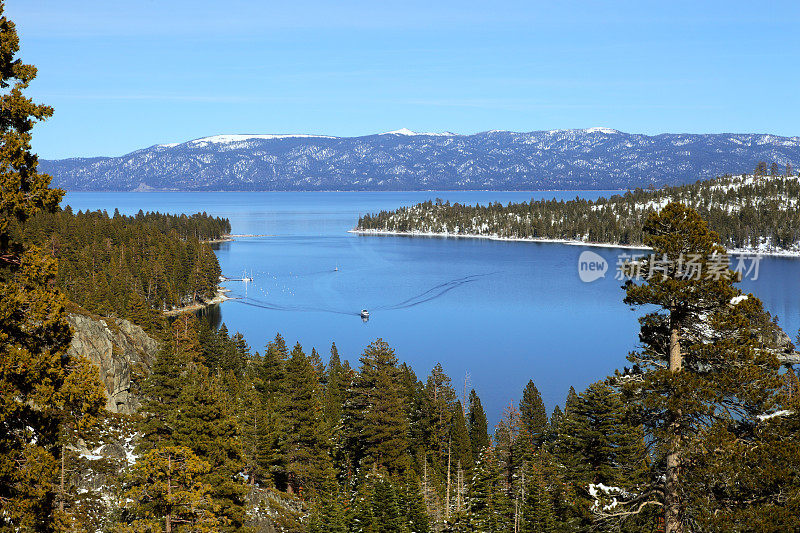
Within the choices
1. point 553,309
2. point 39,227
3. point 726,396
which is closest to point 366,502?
point 726,396

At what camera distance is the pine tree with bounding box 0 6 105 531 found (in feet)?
37.9

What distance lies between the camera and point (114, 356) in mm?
52719

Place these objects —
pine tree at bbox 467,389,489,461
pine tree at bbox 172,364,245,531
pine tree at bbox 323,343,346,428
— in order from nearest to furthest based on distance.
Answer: pine tree at bbox 172,364,245,531
pine tree at bbox 323,343,346,428
pine tree at bbox 467,389,489,461

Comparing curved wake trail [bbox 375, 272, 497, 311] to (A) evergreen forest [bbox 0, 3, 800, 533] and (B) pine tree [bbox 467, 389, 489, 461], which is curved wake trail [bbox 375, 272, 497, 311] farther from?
(B) pine tree [bbox 467, 389, 489, 461]

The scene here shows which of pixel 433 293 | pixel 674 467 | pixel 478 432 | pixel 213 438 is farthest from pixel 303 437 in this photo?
pixel 433 293

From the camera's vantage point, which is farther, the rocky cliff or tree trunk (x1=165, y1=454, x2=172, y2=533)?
the rocky cliff

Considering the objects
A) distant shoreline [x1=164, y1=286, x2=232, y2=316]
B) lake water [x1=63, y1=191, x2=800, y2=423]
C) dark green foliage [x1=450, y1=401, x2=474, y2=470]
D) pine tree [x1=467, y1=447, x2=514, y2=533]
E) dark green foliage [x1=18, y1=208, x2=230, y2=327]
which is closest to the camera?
pine tree [x1=467, y1=447, x2=514, y2=533]

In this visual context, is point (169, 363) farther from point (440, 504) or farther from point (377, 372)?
point (440, 504)

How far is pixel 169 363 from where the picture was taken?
132ft

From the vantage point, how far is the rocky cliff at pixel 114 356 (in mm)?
47406

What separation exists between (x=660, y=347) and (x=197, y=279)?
13678cm

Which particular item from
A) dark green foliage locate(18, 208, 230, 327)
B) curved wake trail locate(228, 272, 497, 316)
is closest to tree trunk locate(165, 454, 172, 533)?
dark green foliage locate(18, 208, 230, 327)

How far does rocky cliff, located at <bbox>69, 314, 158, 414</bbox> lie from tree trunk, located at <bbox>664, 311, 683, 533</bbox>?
39.4 metres

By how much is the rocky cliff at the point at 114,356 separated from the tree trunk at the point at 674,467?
129 ft
